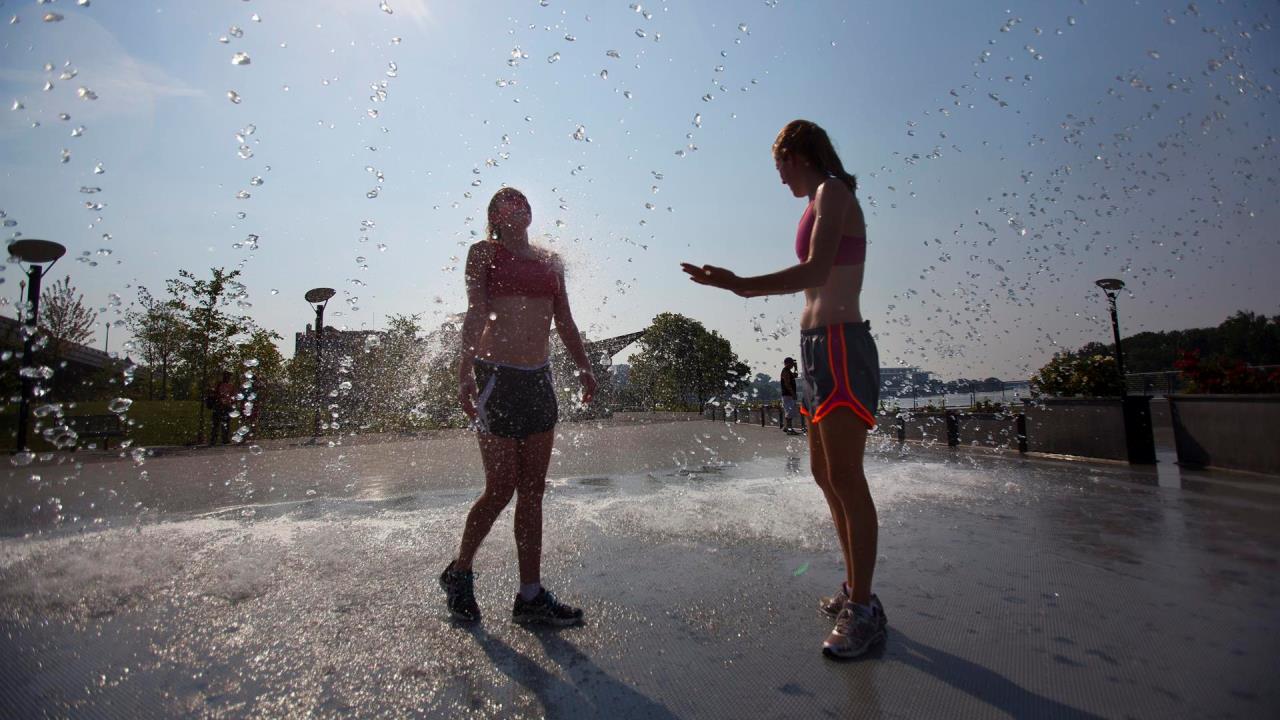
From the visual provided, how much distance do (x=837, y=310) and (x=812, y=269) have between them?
283 millimetres

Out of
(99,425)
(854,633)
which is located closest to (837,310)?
(854,633)

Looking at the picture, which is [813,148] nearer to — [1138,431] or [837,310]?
[837,310]

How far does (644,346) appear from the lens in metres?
55.2

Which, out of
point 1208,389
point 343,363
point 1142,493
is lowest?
point 1142,493

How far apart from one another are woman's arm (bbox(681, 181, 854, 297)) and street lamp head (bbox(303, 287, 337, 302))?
18.4m

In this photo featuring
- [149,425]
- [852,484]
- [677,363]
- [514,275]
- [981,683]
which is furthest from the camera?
[677,363]

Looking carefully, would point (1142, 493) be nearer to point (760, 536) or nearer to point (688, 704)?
point (760, 536)

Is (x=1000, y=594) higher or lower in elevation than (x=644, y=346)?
lower

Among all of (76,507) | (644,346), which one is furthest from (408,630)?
(644,346)

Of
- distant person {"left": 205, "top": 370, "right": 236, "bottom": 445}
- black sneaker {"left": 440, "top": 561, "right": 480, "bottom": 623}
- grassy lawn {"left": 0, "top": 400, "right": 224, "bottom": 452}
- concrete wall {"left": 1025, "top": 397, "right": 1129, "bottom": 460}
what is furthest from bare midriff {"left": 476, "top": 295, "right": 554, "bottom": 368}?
grassy lawn {"left": 0, "top": 400, "right": 224, "bottom": 452}

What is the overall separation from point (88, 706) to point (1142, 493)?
689 centimetres

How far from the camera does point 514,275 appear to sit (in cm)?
255

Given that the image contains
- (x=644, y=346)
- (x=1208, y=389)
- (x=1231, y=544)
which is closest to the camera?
(x=1231, y=544)

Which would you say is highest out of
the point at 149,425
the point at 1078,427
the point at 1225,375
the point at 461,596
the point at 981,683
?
the point at 1225,375
